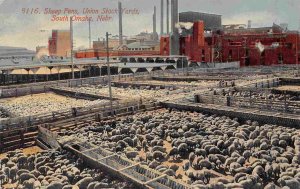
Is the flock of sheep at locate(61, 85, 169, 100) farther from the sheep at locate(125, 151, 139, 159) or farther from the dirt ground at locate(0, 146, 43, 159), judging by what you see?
the sheep at locate(125, 151, 139, 159)

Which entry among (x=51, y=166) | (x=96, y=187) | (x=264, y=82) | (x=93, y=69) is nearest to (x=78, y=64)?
(x=93, y=69)

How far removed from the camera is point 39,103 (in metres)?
33.5

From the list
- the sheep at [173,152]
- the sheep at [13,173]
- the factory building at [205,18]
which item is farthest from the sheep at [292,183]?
the factory building at [205,18]

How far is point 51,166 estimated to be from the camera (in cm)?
1548

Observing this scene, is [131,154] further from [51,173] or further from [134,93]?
[134,93]

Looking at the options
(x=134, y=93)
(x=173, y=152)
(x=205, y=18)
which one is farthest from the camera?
(x=205, y=18)

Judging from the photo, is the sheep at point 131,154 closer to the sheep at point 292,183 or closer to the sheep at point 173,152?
the sheep at point 173,152

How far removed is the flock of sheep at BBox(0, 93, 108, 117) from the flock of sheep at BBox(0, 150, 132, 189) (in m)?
10.3

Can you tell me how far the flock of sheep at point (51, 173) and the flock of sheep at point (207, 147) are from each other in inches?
85.6

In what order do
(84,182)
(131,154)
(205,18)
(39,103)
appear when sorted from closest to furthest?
(84,182) < (131,154) < (39,103) < (205,18)

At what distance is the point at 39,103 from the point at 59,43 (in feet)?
290

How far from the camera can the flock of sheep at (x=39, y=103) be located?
28953mm

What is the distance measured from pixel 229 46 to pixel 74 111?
182 ft

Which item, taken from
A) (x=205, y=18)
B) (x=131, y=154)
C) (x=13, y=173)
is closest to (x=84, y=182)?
(x=131, y=154)
